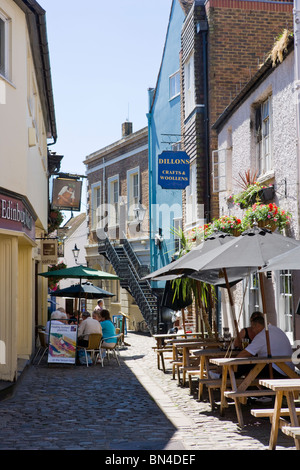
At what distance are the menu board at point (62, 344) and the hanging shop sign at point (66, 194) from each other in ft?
21.2

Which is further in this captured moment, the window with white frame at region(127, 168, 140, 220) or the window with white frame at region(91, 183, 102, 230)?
the window with white frame at region(91, 183, 102, 230)

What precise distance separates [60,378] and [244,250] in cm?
601

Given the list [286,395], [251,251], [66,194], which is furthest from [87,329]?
[286,395]

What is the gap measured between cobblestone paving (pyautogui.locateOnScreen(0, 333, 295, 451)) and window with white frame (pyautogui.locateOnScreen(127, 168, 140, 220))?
17359mm

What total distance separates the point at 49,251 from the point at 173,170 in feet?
14.4

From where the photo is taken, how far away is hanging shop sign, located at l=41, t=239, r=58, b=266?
19.3 meters

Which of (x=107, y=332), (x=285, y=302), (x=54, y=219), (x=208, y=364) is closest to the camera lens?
(x=208, y=364)

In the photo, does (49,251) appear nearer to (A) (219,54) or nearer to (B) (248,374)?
(A) (219,54)

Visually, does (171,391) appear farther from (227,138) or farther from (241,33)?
(241,33)

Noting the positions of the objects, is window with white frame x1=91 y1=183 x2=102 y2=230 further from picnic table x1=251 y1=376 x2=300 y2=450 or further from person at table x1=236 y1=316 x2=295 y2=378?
picnic table x1=251 y1=376 x2=300 y2=450

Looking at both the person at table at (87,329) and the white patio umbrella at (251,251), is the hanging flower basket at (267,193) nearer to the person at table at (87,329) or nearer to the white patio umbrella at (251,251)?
the white patio umbrella at (251,251)

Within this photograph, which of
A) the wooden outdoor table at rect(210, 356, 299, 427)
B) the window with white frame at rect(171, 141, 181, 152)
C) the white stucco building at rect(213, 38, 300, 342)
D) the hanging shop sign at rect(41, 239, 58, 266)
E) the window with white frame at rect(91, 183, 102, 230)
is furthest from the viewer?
the window with white frame at rect(91, 183, 102, 230)

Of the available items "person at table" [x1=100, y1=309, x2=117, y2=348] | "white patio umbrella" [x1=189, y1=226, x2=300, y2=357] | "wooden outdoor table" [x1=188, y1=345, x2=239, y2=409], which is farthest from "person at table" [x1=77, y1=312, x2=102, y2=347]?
"white patio umbrella" [x1=189, y1=226, x2=300, y2=357]

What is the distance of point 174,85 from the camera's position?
23.7 m
